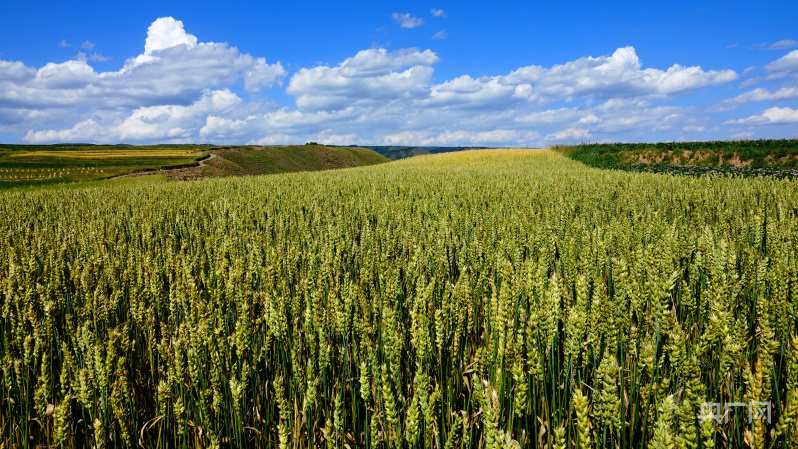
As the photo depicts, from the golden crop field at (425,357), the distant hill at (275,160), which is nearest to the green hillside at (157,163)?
the distant hill at (275,160)

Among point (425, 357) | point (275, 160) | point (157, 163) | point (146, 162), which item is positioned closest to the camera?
point (425, 357)

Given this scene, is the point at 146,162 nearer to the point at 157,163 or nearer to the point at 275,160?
the point at 157,163

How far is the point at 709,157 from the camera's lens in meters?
25.6

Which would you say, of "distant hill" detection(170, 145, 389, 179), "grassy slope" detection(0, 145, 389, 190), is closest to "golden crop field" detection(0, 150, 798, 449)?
"grassy slope" detection(0, 145, 389, 190)

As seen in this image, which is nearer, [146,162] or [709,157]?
[709,157]

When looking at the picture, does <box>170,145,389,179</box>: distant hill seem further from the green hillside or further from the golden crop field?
the golden crop field

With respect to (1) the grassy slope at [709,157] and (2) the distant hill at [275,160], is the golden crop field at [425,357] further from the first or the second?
(2) the distant hill at [275,160]

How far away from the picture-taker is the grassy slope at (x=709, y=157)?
20.6m

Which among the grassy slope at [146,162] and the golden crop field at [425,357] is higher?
the grassy slope at [146,162]

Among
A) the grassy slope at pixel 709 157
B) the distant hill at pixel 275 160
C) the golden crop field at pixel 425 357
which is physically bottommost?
the golden crop field at pixel 425 357

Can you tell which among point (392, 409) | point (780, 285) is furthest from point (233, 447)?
point (780, 285)

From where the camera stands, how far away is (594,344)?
181 centimetres

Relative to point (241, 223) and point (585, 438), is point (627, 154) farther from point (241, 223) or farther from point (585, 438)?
point (585, 438)

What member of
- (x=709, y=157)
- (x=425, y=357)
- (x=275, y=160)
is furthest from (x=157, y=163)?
(x=425, y=357)
